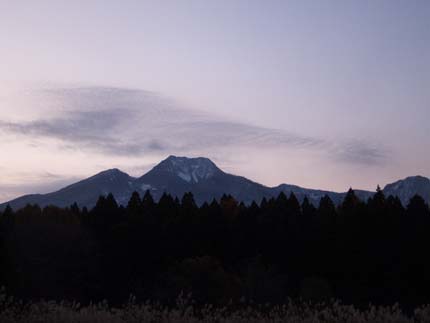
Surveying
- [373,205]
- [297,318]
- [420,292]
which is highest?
[373,205]

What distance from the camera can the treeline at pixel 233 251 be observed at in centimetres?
4816

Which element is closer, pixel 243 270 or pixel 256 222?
pixel 243 270

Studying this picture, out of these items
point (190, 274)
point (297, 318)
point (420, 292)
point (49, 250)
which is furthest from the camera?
point (49, 250)

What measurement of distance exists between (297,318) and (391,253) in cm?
4379

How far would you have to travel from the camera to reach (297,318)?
9641 mm

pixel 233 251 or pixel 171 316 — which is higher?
pixel 171 316

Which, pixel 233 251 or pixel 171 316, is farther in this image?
pixel 233 251

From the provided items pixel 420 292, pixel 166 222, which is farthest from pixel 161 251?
pixel 420 292

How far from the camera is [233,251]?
182 ft

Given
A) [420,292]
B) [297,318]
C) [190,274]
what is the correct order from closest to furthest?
[297,318] < [190,274] < [420,292]

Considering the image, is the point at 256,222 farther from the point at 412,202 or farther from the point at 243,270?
the point at 412,202

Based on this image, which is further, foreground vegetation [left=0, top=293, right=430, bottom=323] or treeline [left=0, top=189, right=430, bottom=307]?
treeline [left=0, top=189, right=430, bottom=307]

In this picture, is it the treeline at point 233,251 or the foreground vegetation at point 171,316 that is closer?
the foreground vegetation at point 171,316

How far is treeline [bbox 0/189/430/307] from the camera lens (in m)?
48.2
